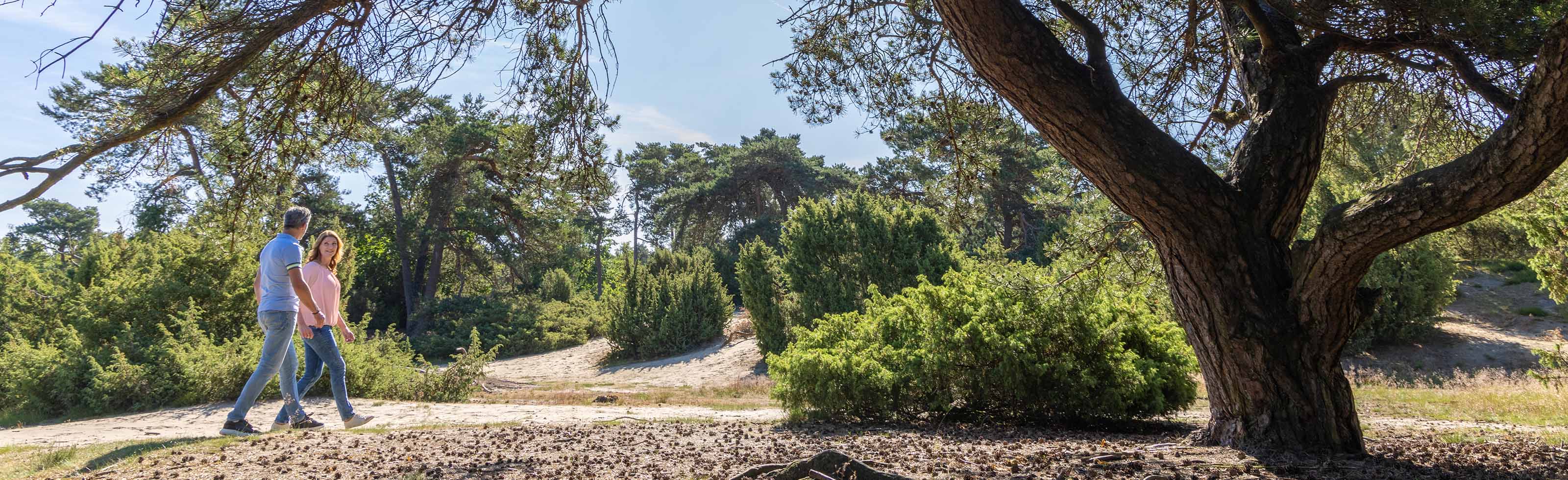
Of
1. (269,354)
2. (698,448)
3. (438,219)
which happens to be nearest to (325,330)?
(269,354)

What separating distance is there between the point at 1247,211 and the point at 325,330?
5.94 m

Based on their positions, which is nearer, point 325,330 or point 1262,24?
point 1262,24

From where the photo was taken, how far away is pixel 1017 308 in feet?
19.9

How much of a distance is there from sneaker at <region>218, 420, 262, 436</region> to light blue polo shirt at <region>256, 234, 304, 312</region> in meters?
0.80

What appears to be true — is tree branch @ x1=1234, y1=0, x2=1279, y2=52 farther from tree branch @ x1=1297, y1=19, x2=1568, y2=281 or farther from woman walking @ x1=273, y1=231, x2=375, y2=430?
woman walking @ x1=273, y1=231, x2=375, y2=430

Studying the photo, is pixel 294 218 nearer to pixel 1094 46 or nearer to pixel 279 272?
pixel 279 272

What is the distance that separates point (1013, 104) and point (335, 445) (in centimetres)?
456

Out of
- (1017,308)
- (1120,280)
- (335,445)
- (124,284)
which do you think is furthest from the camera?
(124,284)

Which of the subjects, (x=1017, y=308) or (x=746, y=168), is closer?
(x=1017, y=308)

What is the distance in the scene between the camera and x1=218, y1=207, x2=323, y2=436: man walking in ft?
15.9

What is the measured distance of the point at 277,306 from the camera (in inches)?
194

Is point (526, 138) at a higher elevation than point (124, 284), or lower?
higher

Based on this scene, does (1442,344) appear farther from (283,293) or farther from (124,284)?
(124,284)

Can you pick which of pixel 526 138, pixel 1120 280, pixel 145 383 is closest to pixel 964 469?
pixel 1120 280
